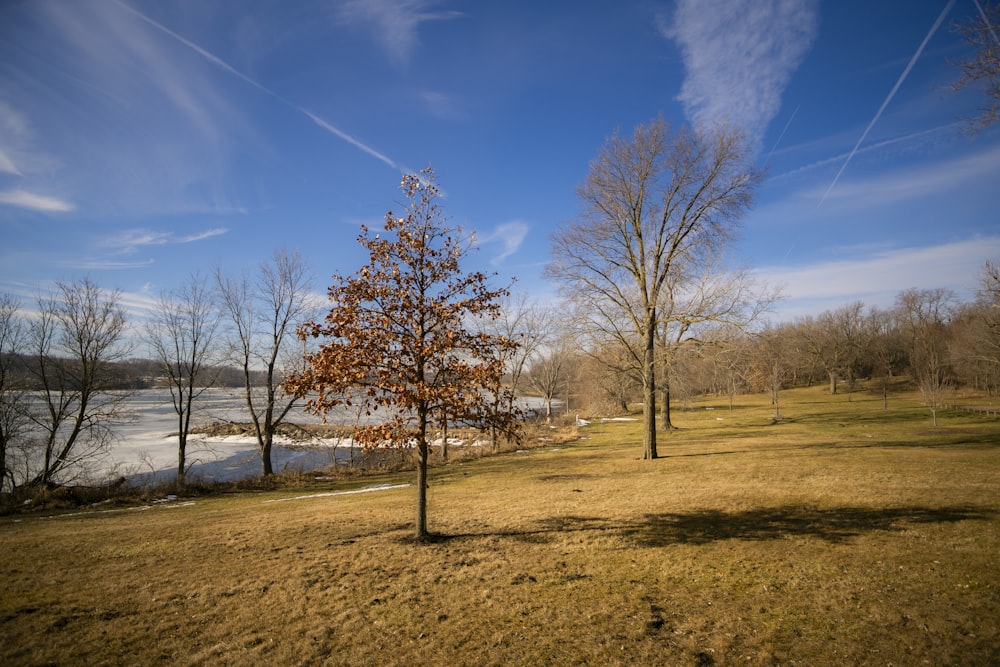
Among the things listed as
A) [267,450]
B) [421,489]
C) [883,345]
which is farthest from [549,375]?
[883,345]

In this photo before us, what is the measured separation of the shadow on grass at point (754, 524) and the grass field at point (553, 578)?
0.06 m

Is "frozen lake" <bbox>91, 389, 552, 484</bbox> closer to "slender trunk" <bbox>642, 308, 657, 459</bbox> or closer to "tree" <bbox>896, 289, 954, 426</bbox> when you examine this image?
"slender trunk" <bbox>642, 308, 657, 459</bbox>

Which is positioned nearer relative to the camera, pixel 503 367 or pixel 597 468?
pixel 503 367

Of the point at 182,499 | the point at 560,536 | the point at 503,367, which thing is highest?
the point at 503,367

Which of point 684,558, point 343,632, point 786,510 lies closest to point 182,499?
point 343,632

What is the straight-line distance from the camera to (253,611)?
5.54 metres

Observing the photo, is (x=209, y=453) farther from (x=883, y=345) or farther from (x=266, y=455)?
(x=883, y=345)

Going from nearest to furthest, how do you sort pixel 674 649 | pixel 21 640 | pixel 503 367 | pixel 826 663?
1. pixel 826 663
2. pixel 674 649
3. pixel 21 640
4. pixel 503 367

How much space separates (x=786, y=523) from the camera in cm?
820

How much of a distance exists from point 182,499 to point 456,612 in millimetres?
16418

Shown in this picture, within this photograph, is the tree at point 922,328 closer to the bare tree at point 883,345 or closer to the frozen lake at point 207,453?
the bare tree at point 883,345

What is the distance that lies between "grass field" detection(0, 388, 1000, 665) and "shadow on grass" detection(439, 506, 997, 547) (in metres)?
0.06

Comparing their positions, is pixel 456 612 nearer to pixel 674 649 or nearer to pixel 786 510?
pixel 674 649

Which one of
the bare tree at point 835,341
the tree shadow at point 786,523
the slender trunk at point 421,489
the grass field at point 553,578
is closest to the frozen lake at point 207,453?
the grass field at point 553,578
